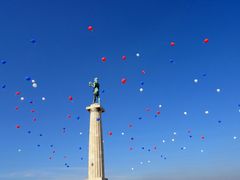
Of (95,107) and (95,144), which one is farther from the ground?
(95,107)

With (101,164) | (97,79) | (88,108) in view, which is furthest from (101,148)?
(97,79)

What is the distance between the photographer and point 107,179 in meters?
27.9

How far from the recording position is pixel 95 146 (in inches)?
1113

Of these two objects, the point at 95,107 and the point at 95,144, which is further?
the point at 95,107

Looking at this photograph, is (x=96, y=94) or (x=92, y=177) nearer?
(x=92, y=177)

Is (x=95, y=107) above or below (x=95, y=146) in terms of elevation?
above

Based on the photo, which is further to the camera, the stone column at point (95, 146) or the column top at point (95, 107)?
the column top at point (95, 107)

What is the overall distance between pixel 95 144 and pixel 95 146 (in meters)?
0.19

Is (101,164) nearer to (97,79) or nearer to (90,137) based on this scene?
(90,137)

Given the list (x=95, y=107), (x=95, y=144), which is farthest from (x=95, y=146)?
(x=95, y=107)

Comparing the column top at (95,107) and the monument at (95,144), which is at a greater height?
the column top at (95,107)

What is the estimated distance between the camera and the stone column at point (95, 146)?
27236 mm

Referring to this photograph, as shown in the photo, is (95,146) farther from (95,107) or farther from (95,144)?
(95,107)

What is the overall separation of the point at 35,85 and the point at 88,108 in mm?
7068
